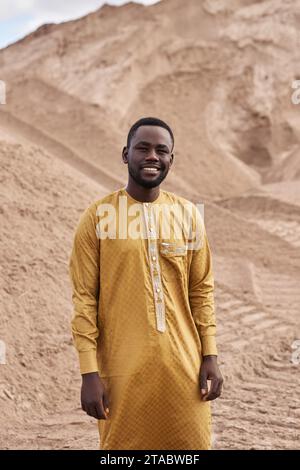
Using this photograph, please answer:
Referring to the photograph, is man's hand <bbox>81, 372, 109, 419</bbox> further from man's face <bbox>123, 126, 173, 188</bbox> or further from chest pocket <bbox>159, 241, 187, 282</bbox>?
man's face <bbox>123, 126, 173, 188</bbox>

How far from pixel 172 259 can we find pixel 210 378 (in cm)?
42

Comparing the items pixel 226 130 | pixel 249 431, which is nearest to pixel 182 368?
pixel 249 431

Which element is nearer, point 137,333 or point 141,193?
point 137,333

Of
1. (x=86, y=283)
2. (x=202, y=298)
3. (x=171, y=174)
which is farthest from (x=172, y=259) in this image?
(x=171, y=174)

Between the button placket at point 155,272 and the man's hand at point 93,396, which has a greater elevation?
the button placket at point 155,272

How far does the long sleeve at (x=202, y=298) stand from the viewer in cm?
227

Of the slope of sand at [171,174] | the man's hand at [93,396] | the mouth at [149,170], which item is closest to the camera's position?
the man's hand at [93,396]

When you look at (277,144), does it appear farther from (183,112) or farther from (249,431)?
(249,431)

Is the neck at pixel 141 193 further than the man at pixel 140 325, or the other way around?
the neck at pixel 141 193

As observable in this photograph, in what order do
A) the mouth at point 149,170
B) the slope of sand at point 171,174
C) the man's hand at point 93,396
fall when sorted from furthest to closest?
the slope of sand at point 171,174 < the mouth at point 149,170 < the man's hand at point 93,396

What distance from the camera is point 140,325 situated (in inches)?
85.0

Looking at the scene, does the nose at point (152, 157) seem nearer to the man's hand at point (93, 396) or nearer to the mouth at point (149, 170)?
the mouth at point (149, 170)

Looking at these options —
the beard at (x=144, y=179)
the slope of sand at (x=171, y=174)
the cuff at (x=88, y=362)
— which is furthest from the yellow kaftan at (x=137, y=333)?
the slope of sand at (x=171, y=174)

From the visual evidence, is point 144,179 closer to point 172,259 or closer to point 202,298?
point 172,259
